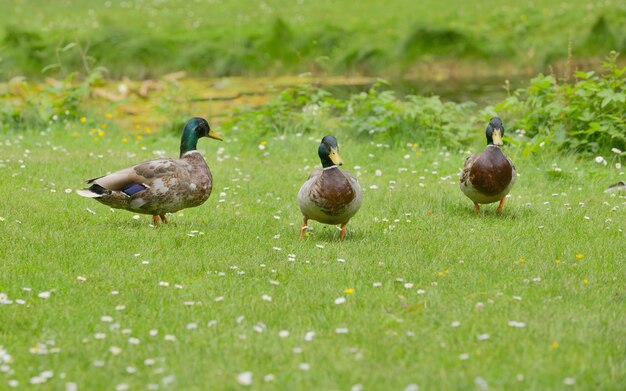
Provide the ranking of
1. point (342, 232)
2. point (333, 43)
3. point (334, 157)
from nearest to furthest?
point (334, 157)
point (342, 232)
point (333, 43)

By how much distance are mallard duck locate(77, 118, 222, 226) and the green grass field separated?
1221 cm

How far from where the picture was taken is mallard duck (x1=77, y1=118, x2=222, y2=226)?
24.1 feet

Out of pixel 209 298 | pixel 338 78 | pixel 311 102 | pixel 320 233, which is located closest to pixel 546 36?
pixel 338 78

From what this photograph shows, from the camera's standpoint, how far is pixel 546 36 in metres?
21.5

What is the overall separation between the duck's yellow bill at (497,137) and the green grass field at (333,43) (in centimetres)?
1155

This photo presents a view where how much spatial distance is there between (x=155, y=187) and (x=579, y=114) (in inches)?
235

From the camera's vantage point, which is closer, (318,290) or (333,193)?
(318,290)

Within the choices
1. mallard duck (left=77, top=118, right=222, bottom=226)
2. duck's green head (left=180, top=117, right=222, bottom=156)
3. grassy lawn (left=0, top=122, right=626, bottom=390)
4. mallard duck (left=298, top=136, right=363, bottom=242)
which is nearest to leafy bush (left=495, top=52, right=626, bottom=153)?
grassy lawn (left=0, top=122, right=626, bottom=390)

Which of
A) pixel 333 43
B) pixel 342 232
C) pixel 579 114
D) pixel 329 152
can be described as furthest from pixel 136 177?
pixel 333 43

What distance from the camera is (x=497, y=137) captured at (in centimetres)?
823

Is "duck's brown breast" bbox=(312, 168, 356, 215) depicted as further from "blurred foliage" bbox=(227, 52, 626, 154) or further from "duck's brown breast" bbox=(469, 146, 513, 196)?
"blurred foliage" bbox=(227, 52, 626, 154)

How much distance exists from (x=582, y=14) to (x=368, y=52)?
6.25 m

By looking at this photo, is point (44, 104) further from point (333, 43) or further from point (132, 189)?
point (333, 43)

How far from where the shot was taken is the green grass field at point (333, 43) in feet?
66.6
